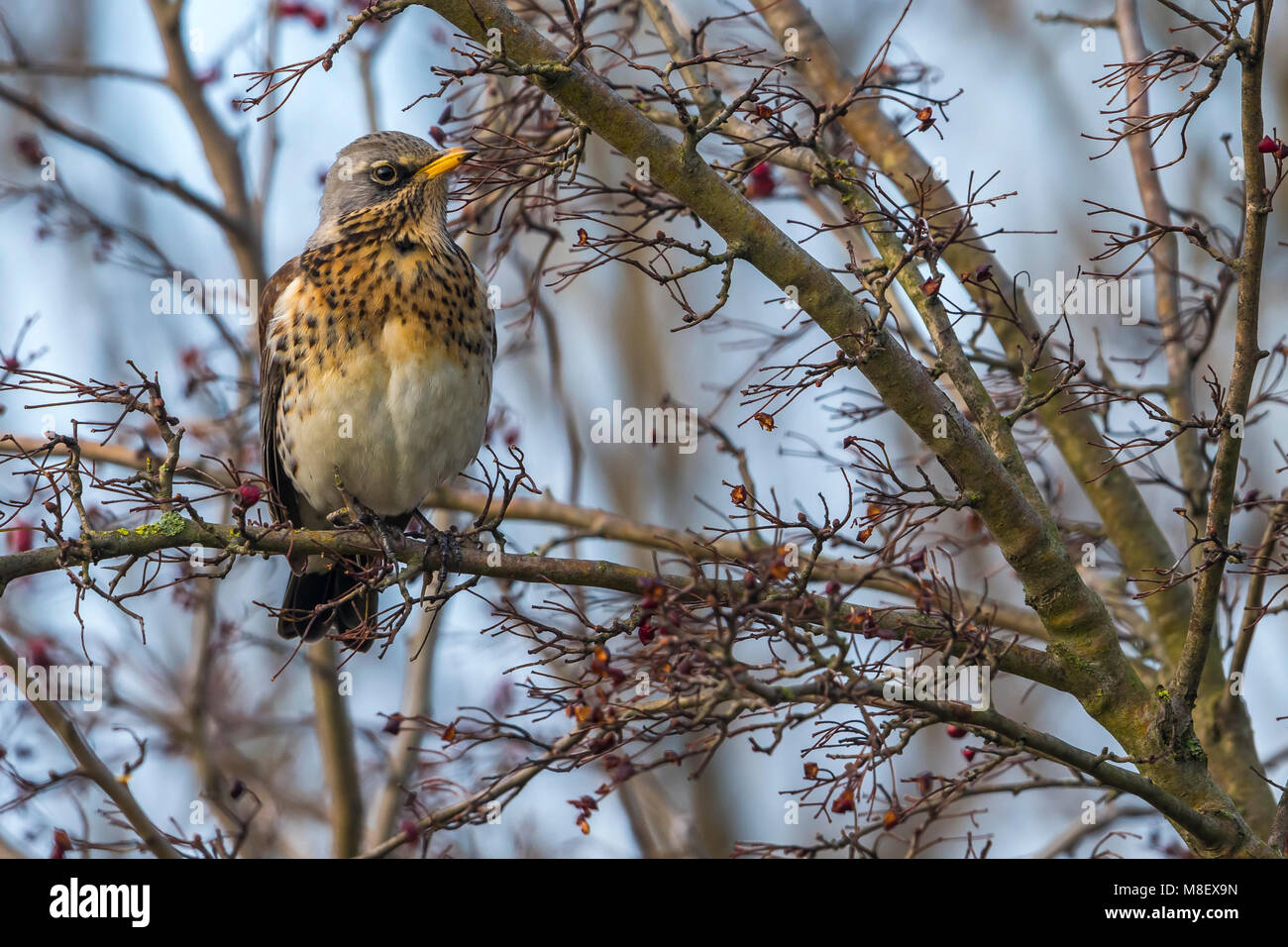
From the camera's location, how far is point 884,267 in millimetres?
4355

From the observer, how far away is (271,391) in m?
6.24

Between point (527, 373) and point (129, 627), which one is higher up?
point (527, 373)

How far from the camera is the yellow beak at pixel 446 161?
592 centimetres

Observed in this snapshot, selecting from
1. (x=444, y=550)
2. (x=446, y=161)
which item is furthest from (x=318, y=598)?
(x=446, y=161)

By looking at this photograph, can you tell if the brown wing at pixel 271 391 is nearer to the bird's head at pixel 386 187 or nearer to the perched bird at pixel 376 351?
the perched bird at pixel 376 351

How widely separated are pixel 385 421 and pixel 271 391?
75 cm

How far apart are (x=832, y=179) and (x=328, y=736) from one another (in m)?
4.59

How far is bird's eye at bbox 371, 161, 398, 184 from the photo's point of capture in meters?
6.46

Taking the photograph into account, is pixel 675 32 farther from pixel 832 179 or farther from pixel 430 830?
pixel 430 830

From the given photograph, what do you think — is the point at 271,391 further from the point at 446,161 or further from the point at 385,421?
the point at 446,161

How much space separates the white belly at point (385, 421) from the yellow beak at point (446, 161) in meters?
0.88

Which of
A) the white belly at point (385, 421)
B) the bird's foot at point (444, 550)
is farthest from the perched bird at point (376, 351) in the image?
the bird's foot at point (444, 550)

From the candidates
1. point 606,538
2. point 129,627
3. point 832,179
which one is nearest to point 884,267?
point 832,179

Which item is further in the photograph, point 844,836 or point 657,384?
point 657,384
